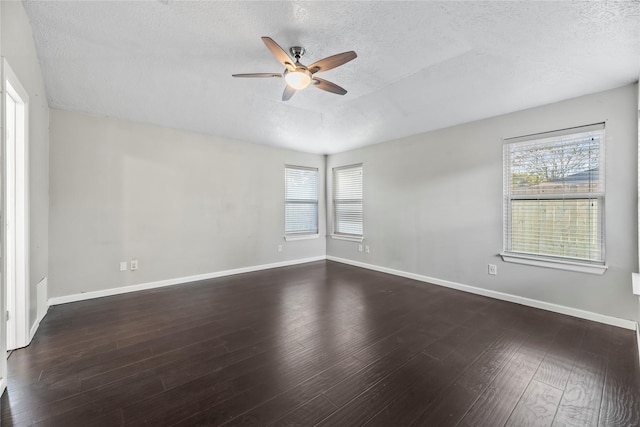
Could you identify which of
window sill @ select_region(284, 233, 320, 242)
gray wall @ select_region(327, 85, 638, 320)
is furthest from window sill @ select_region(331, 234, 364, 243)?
window sill @ select_region(284, 233, 320, 242)

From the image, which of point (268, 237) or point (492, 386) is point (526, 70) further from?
point (268, 237)

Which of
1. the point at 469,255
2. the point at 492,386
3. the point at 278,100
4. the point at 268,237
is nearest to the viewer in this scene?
the point at 492,386

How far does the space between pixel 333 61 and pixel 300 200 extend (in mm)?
3814

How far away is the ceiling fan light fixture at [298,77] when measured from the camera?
2230mm

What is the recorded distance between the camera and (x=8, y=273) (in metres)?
2.20

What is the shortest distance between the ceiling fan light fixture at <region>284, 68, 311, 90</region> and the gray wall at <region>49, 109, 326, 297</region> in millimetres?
2675

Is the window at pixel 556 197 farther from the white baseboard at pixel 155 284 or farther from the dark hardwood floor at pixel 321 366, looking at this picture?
the white baseboard at pixel 155 284

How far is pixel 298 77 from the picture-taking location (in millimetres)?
2275

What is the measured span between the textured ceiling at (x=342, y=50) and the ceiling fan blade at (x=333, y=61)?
223mm

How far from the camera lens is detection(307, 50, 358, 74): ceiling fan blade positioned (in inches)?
79.2

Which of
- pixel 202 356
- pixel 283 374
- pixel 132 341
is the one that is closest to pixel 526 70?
pixel 283 374

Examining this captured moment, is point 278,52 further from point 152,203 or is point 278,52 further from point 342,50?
point 152,203

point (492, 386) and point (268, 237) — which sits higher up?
point (268, 237)

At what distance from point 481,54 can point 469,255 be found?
2552 millimetres
